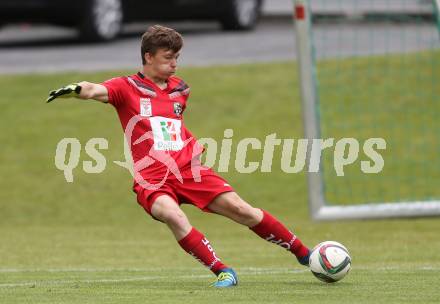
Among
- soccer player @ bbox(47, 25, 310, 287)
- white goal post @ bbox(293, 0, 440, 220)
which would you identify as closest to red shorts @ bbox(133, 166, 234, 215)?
soccer player @ bbox(47, 25, 310, 287)

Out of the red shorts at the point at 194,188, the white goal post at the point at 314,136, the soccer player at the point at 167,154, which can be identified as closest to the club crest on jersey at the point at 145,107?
the soccer player at the point at 167,154

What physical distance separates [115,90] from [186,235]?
3.53 ft

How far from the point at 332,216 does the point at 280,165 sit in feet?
9.19

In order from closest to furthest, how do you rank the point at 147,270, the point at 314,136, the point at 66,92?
the point at 66,92 → the point at 147,270 → the point at 314,136

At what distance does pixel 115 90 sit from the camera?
27.4 ft

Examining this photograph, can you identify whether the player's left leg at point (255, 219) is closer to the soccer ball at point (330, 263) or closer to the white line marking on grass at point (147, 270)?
the soccer ball at point (330, 263)

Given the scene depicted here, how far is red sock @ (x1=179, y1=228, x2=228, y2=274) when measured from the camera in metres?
8.18

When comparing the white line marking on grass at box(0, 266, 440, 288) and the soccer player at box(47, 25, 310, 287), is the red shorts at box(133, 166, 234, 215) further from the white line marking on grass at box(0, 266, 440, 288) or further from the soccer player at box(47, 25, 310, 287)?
the white line marking on grass at box(0, 266, 440, 288)

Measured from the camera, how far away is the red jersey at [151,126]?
328 inches

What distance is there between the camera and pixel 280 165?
16.2 metres

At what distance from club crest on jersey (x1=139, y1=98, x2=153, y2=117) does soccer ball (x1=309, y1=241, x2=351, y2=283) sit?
4.80 feet

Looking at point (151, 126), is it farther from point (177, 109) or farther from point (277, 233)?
point (277, 233)

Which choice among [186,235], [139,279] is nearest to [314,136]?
[139,279]

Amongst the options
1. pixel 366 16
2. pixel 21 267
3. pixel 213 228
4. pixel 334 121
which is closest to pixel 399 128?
pixel 334 121
